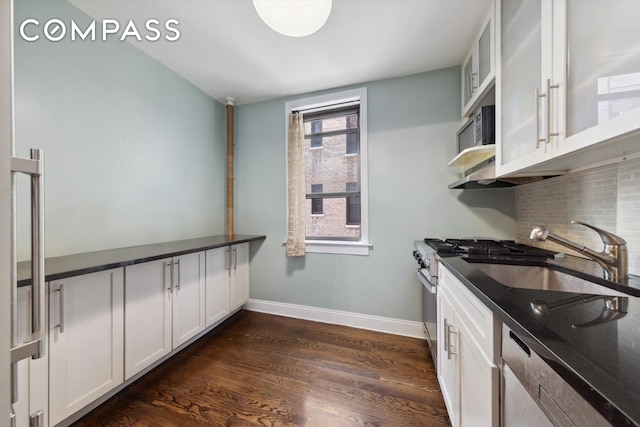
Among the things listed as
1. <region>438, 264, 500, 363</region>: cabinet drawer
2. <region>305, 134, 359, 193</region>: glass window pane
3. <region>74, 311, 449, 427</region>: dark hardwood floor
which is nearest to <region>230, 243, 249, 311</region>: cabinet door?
<region>74, 311, 449, 427</region>: dark hardwood floor

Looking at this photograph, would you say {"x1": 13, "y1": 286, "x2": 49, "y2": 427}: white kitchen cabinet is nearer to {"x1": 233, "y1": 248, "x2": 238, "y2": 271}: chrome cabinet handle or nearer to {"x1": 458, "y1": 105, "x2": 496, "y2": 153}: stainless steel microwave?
{"x1": 233, "y1": 248, "x2": 238, "y2": 271}: chrome cabinet handle

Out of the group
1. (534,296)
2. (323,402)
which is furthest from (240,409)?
(534,296)

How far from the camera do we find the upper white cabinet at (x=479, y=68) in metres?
1.50

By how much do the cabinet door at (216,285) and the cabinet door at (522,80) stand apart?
236 cm

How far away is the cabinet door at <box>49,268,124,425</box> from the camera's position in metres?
1.13

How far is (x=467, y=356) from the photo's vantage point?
3.23 ft

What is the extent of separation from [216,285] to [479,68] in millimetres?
2894

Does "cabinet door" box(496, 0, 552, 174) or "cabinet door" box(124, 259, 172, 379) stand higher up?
→ "cabinet door" box(496, 0, 552, 174)

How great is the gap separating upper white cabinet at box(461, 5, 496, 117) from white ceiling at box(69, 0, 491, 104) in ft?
0.32

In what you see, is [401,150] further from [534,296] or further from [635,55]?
[534,296]

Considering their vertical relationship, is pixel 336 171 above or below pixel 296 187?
above

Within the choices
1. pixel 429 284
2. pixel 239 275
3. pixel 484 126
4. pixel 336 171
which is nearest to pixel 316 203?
pixel 336 171

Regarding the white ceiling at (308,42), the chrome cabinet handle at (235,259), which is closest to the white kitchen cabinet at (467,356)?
the white ceiling at (308,42)

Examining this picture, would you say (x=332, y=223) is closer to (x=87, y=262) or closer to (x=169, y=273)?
(x=169, y=273)
